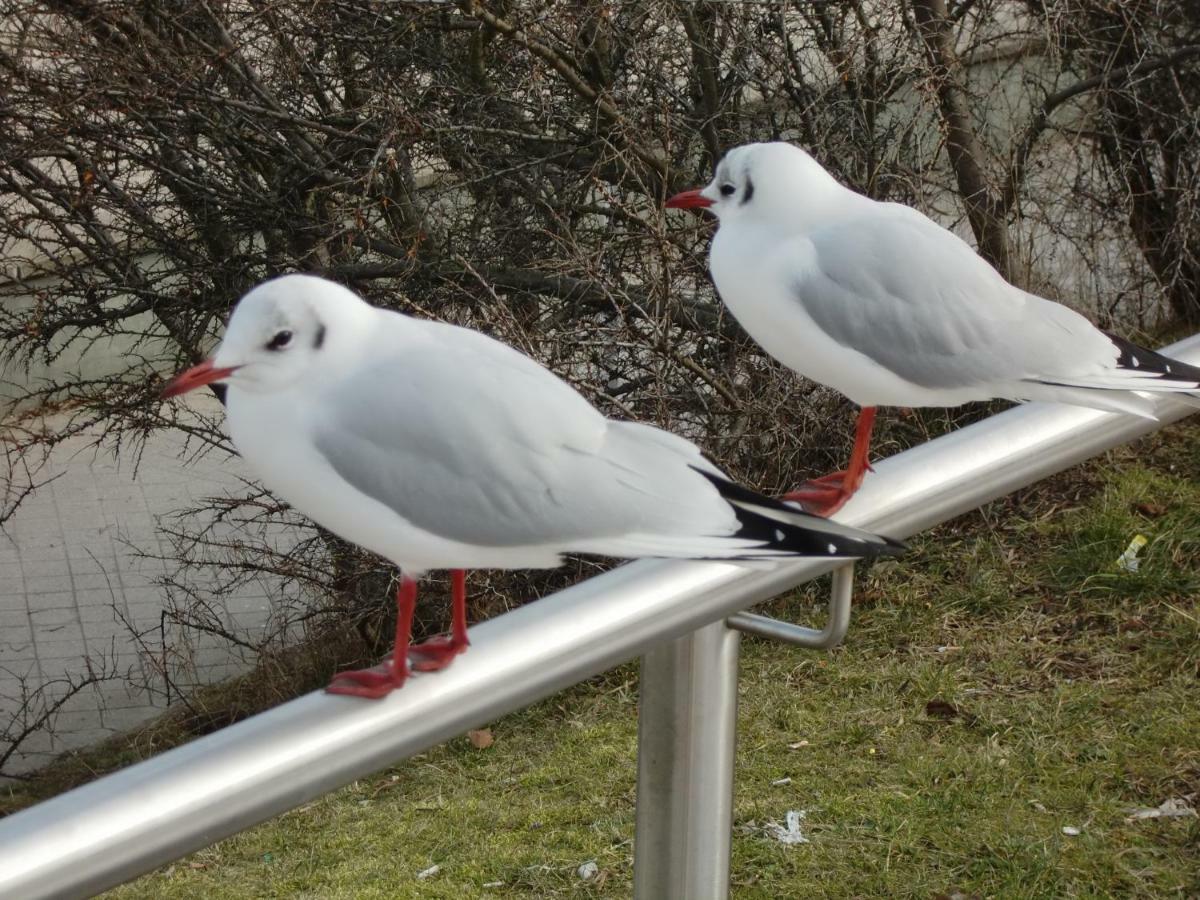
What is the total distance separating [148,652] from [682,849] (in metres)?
2.34

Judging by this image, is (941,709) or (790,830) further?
(941,709)

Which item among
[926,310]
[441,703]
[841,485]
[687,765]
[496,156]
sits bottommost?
[687,765]

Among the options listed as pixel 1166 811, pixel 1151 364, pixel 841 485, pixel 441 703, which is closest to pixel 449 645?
pixel 441 703

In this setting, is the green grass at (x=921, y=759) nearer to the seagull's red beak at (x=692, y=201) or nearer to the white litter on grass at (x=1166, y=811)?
the white litter on grass at (x=1166, y=811)

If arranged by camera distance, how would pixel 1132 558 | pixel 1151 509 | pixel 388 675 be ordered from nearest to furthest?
1. pixel 388 675
2. pixel 1132 558
3. pixel 1151 509

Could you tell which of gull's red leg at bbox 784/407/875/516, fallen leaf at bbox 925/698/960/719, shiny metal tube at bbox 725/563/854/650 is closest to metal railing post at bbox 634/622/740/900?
shiny metal tube at bbox 725/563/854/650

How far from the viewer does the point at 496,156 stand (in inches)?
117

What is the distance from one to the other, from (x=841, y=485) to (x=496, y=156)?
2.06 m

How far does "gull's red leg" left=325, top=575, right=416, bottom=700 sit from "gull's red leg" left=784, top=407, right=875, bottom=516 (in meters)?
0.32

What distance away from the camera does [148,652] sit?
3301 mm

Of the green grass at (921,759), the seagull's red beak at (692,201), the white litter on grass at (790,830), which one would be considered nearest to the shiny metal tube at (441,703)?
the seagull's red beak at (692,201)

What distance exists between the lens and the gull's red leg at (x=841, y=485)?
1.02 metres

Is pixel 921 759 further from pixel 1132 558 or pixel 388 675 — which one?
pixel 388 675

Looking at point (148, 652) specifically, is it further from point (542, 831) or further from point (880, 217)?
point (880, 217)
